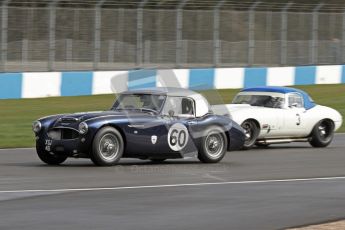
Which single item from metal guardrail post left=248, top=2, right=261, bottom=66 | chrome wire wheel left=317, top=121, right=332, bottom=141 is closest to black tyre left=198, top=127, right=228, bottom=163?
chrome wire wheel left=317, top=121, right=332, bottom=141

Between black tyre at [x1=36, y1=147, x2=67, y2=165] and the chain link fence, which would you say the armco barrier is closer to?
the chain link fence

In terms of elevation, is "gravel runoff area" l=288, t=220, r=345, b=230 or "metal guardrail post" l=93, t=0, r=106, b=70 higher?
"metal guardrail post" l=93, t=0, r=106, b=70

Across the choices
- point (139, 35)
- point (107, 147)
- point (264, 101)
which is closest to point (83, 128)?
point (107, 147)

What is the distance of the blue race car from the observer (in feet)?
42.5

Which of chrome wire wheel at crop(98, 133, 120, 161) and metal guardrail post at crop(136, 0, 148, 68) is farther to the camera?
metal guardrail post at crop(136, 0, 148, 68)

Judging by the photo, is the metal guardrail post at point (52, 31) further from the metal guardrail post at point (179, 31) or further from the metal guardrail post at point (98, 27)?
the metal guardrail post at point (179, 31)

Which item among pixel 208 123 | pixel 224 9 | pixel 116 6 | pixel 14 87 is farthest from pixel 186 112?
pixel 224 9

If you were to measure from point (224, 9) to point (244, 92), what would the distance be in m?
15.0

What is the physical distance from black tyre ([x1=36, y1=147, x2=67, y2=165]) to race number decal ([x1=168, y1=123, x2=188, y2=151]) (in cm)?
155

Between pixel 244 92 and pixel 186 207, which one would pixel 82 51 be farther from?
pixel 186 207

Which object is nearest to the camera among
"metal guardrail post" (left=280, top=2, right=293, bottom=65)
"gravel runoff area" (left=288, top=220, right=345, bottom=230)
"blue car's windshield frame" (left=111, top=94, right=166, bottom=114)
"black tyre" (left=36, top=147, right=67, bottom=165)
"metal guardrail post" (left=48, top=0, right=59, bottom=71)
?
"gravel runoff area" (left=288, top=220, right=345, bottom=230)

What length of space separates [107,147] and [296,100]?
582 centimetres

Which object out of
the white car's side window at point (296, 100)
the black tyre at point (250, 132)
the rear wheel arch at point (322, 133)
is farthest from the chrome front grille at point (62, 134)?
the rear wheel arch at point (322, 133)

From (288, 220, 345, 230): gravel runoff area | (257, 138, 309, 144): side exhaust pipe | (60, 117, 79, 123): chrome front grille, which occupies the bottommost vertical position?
(288, 220, 345, 230): gravel runoff area
